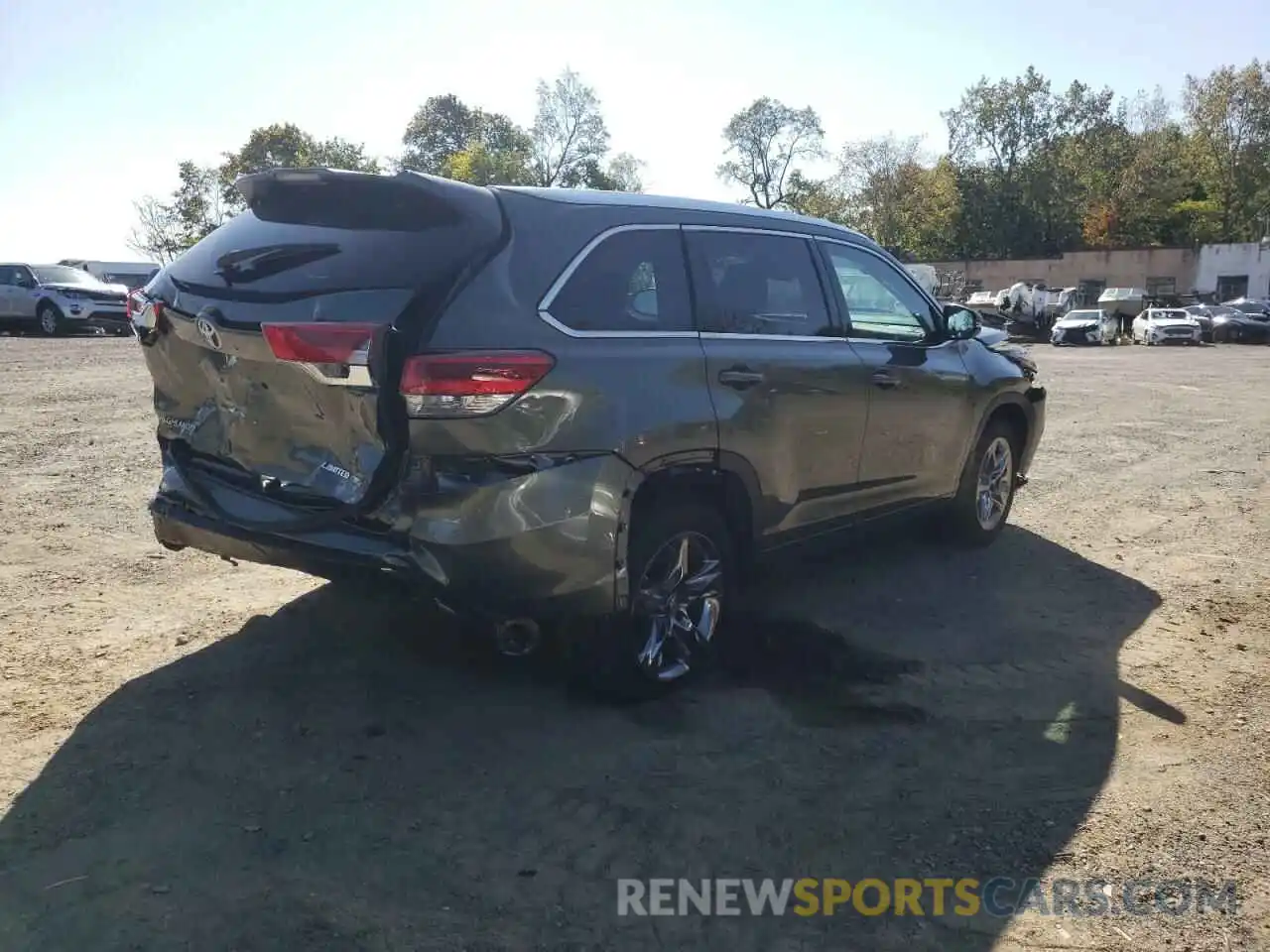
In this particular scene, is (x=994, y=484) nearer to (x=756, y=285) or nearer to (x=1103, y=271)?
(x=756, y=285)

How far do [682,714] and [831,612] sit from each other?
4.81 ft

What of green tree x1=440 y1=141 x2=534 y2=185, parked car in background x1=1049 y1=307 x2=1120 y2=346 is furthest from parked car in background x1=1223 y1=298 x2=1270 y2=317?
green tree x1=440 y1=141 x2=534 y2=185

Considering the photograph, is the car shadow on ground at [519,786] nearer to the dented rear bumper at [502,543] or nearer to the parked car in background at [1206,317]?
the dented rear bumper at [502,543]

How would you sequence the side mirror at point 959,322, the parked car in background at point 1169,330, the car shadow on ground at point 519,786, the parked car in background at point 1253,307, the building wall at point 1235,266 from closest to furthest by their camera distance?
the car shadow on ground at point 519,786 → the side mirror at point 959,322 → the parked car in background at point 1169,330 → the parked car in background at point 1253,307 → the building wall at point 1235,266

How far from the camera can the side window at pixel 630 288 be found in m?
3.76

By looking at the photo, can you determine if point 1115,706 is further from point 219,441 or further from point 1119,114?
point 1119,114

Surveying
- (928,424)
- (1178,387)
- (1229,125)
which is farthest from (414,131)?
(928,424)

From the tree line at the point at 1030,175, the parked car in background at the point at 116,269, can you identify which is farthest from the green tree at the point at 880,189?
the parked car in background at the point at 116,269

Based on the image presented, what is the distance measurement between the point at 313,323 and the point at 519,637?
1.24 meters

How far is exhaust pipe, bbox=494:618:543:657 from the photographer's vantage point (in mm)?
3660

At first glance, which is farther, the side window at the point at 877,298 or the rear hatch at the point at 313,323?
the side window at the point at 877,298

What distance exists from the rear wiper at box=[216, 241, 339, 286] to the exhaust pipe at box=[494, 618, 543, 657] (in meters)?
1.42

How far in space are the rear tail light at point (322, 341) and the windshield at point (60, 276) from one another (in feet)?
84.2

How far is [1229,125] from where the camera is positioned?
211ft
